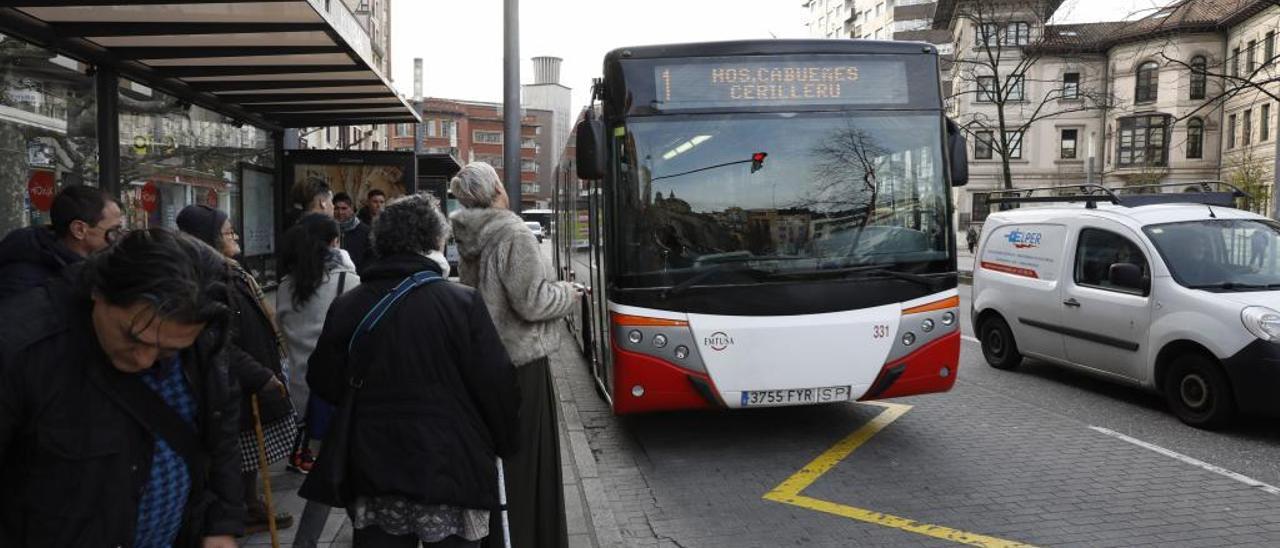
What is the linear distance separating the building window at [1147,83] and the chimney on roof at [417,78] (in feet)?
132

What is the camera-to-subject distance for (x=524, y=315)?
13.2 feet

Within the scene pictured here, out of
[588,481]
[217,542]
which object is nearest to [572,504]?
[588,481]

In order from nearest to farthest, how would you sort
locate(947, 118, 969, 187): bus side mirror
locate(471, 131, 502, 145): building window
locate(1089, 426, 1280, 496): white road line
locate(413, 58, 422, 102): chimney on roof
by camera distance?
locate(1089, 426, 1280, 496): white road line, locate(947, 118, 969, 187): bus side mirror, locate(413, 58, 422, 102): chimney on roof, locate(471, 131, 502, 145): building window

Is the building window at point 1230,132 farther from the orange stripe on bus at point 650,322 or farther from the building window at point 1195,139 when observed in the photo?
the orange stripe on bus at point 650,322

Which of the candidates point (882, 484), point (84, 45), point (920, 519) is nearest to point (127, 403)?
point (920, 519)

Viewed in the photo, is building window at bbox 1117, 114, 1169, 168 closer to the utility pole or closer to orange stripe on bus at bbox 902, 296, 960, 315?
the utility pole

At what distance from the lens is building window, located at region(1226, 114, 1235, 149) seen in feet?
160

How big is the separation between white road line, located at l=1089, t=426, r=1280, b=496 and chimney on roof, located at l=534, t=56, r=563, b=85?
112m

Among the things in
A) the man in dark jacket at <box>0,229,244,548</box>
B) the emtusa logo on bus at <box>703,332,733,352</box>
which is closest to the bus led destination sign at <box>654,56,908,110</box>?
the emtusa logo on bus at <box>703,332,733,352</box>

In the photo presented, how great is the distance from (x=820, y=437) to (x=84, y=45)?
6272 millimetres

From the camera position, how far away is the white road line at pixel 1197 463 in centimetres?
552

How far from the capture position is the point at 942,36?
82.7 meters

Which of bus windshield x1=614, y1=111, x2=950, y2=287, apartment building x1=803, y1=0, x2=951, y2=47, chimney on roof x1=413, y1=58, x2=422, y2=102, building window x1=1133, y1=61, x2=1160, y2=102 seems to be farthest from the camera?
apartment building x1=803, y1=0, x2=951, y2=47

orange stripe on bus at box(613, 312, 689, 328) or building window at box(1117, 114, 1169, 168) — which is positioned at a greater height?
building window at box(1117, 114, 1169, 168)
